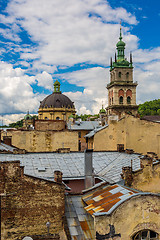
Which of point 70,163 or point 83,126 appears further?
point 83,126

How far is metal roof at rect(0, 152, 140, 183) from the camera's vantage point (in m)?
19.6

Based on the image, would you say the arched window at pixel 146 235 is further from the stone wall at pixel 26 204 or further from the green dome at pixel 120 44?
the green dome at pixel 120 44

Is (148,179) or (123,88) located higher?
(123,88)

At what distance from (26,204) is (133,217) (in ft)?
18.2

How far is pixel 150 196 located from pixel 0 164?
7.76m

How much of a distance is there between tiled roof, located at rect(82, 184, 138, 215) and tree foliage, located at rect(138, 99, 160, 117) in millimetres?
121655

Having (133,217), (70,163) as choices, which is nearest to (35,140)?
(70,163)

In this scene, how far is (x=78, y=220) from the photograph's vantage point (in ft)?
46.4

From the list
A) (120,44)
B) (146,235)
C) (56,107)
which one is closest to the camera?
(146,235)

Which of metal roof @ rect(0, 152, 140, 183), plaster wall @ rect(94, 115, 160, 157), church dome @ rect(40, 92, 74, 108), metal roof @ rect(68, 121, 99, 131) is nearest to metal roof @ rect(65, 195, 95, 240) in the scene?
metal roof @ rect(0, 152, 140, 183)

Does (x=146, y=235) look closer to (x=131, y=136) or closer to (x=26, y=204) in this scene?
(x=26, y=204)

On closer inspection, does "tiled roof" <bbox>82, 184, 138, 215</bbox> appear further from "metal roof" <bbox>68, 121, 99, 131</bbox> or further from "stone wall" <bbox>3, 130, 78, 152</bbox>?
"metal roof" <bbox>68, 121, 99, 131</bbox>

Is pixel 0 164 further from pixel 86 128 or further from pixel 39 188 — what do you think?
pixel 86 128

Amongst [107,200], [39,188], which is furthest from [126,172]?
[39,188]
